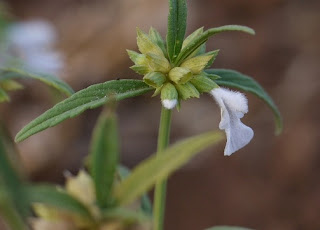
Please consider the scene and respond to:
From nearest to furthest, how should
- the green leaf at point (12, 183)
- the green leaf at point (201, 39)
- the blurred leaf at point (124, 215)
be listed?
the green leaf at point (12, 183) < the blurred leaf at point (124, 215) < the green leaf at point (201, 39)

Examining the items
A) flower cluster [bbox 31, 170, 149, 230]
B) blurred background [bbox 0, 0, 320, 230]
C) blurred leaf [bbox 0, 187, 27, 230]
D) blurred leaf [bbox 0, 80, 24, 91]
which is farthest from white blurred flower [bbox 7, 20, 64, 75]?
blurred background [bbox 0, 0, 320, 230]

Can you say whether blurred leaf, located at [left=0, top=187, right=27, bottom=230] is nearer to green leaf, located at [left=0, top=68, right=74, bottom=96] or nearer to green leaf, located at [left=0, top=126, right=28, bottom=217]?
green leaf, located at [left=0, top=126, right=28, bottom=217]

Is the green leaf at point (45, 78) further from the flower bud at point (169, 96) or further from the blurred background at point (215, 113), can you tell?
the blurred background at point (215, 113)

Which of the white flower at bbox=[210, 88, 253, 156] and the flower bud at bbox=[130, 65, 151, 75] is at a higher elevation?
the flower bud at bbox=[130, 65, 151, 75]

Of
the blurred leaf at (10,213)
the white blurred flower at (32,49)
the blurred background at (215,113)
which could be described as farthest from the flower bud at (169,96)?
the blurred background at (215,113)

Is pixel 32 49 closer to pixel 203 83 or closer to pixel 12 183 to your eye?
pixel 203 83
